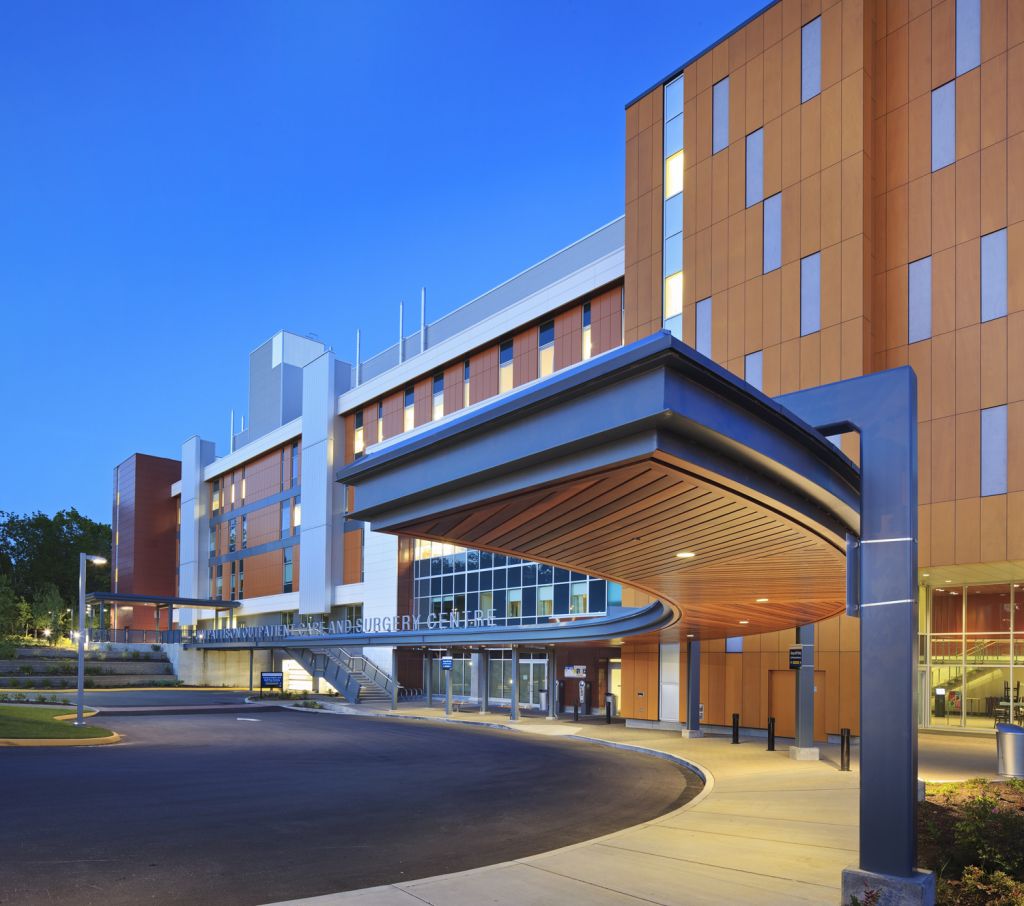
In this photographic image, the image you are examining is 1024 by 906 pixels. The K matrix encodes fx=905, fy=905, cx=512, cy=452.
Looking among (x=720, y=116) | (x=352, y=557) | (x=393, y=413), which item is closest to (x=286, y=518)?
(x=352, y=557)

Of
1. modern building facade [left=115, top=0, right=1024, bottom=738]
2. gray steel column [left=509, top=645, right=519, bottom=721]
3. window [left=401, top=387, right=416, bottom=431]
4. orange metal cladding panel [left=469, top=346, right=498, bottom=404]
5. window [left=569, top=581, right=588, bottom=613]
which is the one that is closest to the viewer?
modern building facade [left=115, top=0, right=1024, bottom=738]

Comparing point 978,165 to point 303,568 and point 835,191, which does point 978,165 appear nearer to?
point 835,191

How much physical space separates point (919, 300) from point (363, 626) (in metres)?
36.5

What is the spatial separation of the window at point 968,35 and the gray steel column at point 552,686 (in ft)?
81.2

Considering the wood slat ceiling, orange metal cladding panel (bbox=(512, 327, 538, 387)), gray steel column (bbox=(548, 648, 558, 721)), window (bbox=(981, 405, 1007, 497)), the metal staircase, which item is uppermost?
orange metal cladding panel (bbox=(512, 327, 538, 387))

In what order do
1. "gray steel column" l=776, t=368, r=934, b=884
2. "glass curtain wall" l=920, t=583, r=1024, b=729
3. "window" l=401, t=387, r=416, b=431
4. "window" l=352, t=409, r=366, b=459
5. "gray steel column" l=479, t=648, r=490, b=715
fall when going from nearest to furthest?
1. "gray steel column" l=776, t=368, r=934, b=884
2. "glass curtain wall" l=920, t=583, r=1024, b=729
3. "gray steel column" l=479, t=648, r=490, b=715
4. "window" l=401, t=387, r=416, b=431
5. "window" l=352, t=409, r=366, b=459

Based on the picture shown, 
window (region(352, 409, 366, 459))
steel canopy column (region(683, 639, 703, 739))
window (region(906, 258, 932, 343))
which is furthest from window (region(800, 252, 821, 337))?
window (region(352, 409, 366, 459))

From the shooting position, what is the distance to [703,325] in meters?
32.2

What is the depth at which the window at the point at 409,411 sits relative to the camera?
54.0 meters

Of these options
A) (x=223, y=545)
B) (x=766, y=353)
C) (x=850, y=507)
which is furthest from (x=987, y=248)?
(x=223, y=545)

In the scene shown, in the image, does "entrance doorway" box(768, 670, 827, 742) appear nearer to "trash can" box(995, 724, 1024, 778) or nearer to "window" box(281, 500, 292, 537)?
"trash can" box(995, 724, 1024, 778)

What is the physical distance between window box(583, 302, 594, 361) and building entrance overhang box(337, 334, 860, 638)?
1121 inches

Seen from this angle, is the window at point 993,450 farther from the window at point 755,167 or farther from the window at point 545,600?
the window at point 545,600

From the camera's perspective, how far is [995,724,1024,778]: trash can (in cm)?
1734
